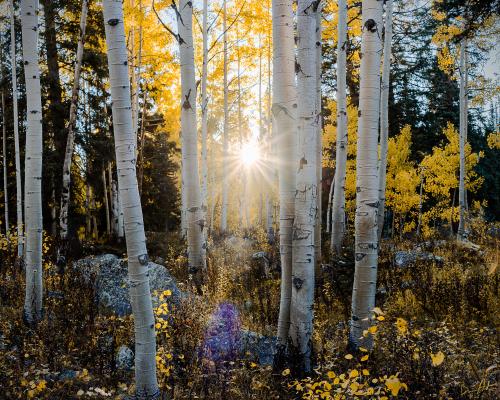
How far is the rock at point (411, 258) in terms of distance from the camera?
7720 mm

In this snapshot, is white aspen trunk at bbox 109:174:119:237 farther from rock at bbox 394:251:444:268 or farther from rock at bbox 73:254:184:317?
rock at bbox 394:251:444:268

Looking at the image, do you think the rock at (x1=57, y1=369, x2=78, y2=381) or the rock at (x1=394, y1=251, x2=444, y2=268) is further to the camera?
the rock at (x1=394, y1=251, x2=444, y2=268)

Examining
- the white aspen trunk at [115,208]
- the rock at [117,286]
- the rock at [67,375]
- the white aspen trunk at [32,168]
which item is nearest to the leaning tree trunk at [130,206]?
the rock at [67,375]

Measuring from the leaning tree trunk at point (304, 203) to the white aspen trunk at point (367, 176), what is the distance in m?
0.62

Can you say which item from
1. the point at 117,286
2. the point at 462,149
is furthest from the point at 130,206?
the point at 462,149

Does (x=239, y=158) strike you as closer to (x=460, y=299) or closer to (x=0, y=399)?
(x=460, y=299)

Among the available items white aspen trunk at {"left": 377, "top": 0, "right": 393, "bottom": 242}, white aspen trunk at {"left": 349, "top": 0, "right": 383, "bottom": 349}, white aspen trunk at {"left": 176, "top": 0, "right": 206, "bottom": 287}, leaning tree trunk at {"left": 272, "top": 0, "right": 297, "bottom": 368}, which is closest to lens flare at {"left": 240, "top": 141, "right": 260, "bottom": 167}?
white aspen trunk at {"left": 377, "top": 0, "right": 393, "bottom": 242}

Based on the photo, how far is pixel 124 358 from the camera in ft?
13.4

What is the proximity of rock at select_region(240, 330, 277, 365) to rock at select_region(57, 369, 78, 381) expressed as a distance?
5.63 feet

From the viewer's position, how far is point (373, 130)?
381 centimetres

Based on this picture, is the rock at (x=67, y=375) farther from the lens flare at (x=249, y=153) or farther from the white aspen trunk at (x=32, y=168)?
the lens flare at (x=249, y=153)

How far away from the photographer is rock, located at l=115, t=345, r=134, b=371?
398cm

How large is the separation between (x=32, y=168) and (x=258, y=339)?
3624 mm

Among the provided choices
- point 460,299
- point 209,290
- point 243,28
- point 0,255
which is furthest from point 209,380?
point 243,28
